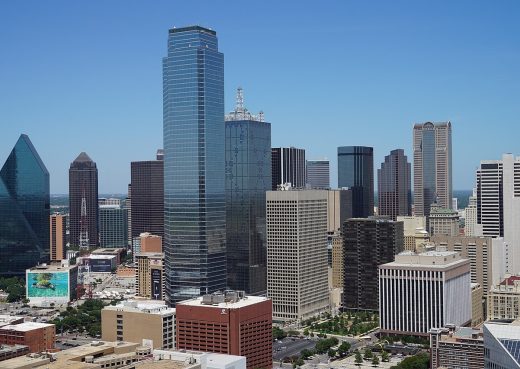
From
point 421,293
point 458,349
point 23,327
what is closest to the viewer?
point 458,349

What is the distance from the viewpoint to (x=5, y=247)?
13838cm

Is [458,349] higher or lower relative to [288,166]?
lower

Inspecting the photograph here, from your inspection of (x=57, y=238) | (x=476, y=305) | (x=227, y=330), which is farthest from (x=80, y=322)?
(x=57, y=238)

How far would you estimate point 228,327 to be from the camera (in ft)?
208

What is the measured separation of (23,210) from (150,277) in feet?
133

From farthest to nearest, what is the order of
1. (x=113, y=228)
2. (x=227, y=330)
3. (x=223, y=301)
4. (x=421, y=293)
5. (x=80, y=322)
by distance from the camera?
1. (x=113, y=228)
2. (x=80, y=322)
3. (x=421, y=293)
4. (x=223, y=301)
5. (x=227, y=330)

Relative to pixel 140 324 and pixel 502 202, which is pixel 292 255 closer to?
pixel 140 324

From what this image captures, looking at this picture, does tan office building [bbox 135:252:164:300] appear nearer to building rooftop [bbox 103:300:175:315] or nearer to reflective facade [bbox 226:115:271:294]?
reflective facade [bbox 226:115:271:294]

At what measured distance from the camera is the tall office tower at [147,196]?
17525 cm

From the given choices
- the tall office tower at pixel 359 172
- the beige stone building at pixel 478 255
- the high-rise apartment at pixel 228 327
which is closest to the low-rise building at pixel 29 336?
the high-rise apartment at pixel 228 327

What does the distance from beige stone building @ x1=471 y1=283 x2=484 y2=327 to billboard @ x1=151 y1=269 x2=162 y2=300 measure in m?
43.5

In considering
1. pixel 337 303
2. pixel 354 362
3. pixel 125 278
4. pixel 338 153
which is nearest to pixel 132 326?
pixel 354 362

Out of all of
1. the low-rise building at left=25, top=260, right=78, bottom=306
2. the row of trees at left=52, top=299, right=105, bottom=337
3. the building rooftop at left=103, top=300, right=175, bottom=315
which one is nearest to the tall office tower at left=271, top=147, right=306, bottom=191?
the low-rise building at left=25, top=260, right=78, bottom=306

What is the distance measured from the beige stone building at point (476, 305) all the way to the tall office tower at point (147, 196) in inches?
3579
